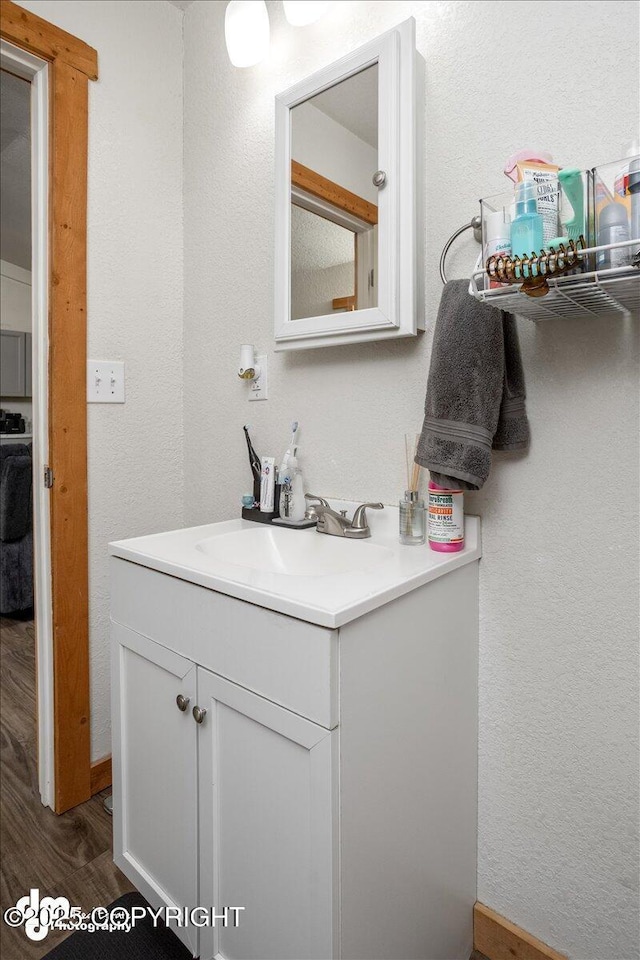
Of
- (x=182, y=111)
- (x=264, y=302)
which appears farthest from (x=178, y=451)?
(x=182, y=111)

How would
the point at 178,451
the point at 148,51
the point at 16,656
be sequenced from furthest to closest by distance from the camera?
the point at 16,656 → the point at 178,451 → the point at 148,51

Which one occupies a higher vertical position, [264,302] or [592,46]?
[592,46]

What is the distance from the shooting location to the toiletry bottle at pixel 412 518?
113 centimetres

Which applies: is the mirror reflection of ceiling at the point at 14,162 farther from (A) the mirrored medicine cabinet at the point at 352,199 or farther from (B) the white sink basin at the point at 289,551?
(B) the white sink basin at the point at 289,551

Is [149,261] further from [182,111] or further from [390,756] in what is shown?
[390,756]

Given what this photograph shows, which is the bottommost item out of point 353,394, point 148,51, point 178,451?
point 178,451

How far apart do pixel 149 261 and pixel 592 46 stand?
1.24 meters

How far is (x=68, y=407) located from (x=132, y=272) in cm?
46

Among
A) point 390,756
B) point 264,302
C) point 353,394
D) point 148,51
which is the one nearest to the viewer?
point 390,756

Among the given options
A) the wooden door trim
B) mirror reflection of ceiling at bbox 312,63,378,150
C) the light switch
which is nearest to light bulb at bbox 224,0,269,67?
mirror reflection of ceiling at bbox 312,63,378,150

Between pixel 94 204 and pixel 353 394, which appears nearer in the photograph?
pixel 353 394

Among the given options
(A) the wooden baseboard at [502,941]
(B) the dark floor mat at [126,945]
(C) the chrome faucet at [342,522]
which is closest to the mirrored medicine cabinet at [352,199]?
(C) the chrome faucet at [342,522]

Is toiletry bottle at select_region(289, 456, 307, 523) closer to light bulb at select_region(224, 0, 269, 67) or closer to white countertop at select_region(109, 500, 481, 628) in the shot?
white countertop at select_region(109, 500, 481, 628)

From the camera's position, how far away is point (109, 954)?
3.69ft
